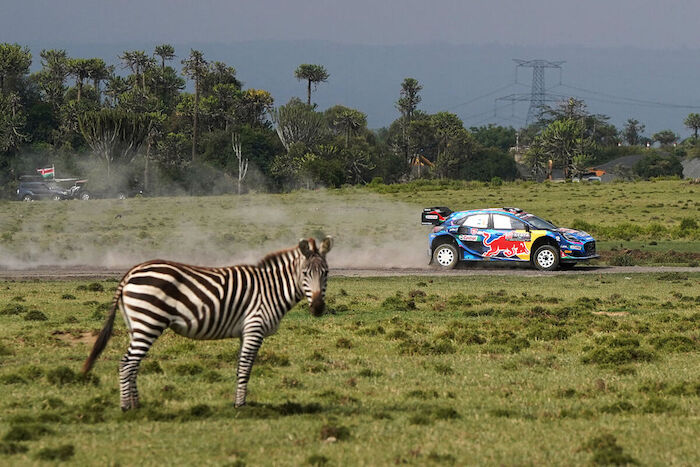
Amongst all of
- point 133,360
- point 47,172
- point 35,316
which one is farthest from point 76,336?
point 47,172

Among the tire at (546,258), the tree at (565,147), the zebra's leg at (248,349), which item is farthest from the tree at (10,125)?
the zebra's leg at (248,349)

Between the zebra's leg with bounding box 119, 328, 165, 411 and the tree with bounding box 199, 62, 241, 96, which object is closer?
the zebra's leg with bounding box 119, 328, 165, 411

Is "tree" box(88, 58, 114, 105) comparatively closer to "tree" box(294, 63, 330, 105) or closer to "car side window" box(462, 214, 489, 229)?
"tree" box(294, 63, 330, 105)

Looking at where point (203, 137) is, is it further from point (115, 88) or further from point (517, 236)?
point (517, 236)

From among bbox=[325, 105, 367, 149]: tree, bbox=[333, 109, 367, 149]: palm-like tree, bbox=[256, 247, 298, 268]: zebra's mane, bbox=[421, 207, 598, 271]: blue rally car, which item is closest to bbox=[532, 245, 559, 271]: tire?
bbox=[421, 207, 598, 271]: blue rally car

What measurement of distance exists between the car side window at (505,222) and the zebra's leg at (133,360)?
25634 mm

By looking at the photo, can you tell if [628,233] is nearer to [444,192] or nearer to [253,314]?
[444,192]

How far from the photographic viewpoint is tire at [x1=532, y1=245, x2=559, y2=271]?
122ft

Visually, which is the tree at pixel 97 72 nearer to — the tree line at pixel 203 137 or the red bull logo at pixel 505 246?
the tree line at pixel 203 137

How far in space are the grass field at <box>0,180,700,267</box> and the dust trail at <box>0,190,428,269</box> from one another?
0.26ft

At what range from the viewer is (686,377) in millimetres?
16359

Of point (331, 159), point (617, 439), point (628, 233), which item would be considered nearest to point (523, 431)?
point (617, 439)

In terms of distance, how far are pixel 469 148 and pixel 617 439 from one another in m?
157

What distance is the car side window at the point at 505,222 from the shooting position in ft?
122
